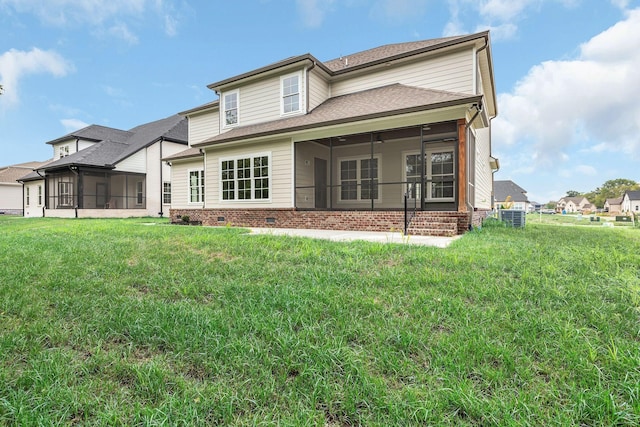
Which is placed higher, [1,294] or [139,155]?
[139,155]

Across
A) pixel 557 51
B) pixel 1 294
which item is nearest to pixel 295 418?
pixel 1 294

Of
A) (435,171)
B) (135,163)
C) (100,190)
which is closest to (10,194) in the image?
(100,190)

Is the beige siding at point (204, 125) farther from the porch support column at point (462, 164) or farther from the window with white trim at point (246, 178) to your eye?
the porch support column at point (462, 164)

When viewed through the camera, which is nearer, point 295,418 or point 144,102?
point 295,418

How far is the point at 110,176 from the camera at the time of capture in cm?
2103

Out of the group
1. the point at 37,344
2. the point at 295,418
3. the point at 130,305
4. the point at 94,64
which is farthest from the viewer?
the point at 94,64

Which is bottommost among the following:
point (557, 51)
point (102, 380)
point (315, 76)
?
point (102, 380)

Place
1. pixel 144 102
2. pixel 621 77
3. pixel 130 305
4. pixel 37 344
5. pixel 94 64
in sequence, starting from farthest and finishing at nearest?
1. pixel 144 102
2. pixel 621 77
3. pixel 94 64
4. pixel 130 305
5. pixel 37 344

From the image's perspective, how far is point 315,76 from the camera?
12.1 m

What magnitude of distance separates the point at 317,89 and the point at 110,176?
660 inches

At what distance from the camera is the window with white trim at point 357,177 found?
41.6ft

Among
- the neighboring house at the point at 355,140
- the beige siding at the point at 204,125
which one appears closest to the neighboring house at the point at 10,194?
the beige siding at the point at 204,125

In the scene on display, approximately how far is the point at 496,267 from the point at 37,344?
4666 millimetres

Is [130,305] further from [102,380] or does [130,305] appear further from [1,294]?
[1,294]
